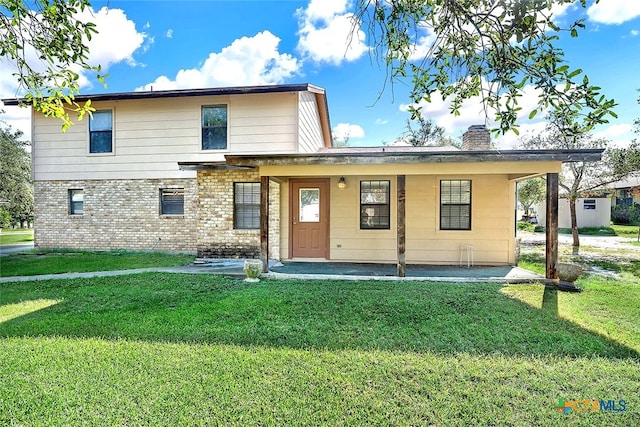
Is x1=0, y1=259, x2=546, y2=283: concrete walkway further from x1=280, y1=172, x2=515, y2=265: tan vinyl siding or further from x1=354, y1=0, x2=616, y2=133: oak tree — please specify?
x1=354, y1=0, x2=616, y2=133: oak tree

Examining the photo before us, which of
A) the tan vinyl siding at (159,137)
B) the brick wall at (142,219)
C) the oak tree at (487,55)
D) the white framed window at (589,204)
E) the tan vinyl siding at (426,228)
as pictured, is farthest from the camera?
the white framed window at (589,204)

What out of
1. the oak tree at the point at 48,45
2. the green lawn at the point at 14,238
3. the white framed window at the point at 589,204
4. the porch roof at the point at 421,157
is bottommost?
the green lawn at the point at 14,238

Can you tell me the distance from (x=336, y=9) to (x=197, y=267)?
691cm

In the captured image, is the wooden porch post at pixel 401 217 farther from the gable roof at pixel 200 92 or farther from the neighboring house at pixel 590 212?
the neighboring house at pixel 590 212

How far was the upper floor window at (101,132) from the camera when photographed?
10.7 meters

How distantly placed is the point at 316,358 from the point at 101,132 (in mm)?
11248

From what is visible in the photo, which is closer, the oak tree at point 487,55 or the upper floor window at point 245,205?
the oak tree at point 487,55

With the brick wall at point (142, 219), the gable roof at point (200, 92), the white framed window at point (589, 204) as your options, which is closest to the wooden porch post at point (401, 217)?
the brick wall at point (142, 219)

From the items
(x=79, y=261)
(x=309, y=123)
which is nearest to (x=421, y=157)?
(x=309, y=123)

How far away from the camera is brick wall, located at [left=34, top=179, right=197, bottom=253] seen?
1041 centimetres

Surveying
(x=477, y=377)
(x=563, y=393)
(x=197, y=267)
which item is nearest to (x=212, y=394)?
(x=477, y=377)

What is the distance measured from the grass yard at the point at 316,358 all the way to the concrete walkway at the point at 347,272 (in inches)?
51.3

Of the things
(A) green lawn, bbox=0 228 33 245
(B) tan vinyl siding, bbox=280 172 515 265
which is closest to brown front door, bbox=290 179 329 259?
(B) tan vinyl siding, bbox=280 172 515 265

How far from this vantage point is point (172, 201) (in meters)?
10.5
